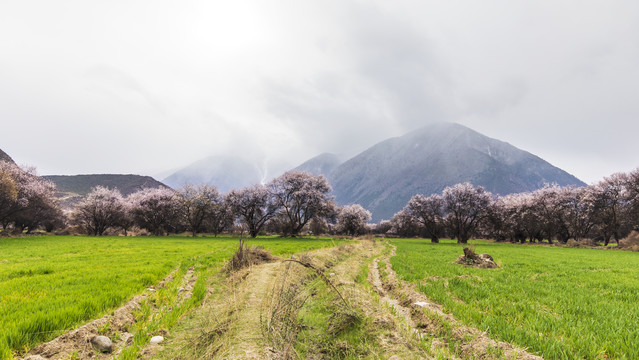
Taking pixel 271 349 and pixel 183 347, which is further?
pixel 183 347

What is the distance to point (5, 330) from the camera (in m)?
4.74

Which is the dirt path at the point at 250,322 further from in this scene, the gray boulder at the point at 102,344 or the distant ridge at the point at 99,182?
the distant ridge at the point at 99,182

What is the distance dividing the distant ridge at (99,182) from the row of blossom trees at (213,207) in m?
86.3

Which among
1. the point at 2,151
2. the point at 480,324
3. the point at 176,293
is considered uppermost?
the point at 2,151

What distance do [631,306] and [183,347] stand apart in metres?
11.7

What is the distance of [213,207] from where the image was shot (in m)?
66.9

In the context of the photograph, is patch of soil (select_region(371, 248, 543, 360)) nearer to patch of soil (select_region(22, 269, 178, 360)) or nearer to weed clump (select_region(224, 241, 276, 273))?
patch of soil (select_region(22, 269, 178, 360))

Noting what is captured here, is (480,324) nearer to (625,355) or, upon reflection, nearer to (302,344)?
(625,355)

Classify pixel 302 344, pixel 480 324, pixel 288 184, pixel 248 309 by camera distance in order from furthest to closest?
pixel 288 184
pixel 248 309
pixel 480 324
pixel 302 344

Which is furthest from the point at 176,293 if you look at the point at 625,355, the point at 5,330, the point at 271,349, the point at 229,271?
the point at 625,355

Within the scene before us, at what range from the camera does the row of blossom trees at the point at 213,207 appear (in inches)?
2403

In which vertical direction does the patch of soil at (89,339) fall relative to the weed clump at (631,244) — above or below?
above

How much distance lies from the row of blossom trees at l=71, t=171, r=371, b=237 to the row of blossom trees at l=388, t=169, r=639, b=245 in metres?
26.0

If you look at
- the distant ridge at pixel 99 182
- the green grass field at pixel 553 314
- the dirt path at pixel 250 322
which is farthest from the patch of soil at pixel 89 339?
the distant ridge at pixel 99 182
